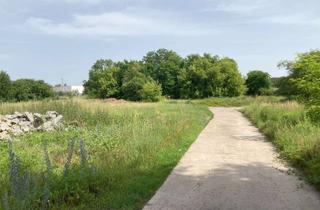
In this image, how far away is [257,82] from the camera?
246 feet

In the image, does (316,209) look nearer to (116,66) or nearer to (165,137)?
(165,137)

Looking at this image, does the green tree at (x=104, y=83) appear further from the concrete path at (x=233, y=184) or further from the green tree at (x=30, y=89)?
the concrete path at (x=233, y=184)

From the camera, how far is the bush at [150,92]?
70.1 meters

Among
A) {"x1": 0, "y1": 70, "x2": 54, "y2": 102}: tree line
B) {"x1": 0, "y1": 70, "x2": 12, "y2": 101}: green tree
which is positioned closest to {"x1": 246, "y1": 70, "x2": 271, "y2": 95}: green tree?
{"x1": 0, "y1": 70, "x2": 54, "y2": 102}: tree line

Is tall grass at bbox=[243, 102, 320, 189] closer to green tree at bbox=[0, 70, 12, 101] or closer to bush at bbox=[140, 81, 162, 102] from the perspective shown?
bush at bbox=[140, 81, 162, 102]

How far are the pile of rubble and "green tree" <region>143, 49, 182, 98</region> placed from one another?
60.7m

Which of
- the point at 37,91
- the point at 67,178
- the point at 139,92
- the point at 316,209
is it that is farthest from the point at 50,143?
the point at 37,91

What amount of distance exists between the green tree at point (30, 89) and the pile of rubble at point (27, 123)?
56.5 metres

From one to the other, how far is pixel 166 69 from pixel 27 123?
6642 centimetres

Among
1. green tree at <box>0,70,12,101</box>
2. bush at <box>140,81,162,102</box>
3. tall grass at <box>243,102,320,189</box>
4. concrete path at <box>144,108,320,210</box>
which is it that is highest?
green tree at <box>0,70,12,101</box>

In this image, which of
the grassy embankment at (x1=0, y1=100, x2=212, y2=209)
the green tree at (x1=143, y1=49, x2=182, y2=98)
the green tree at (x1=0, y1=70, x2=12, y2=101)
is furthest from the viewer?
the green tree at (x1=143, y1=49, x2=182, y2=98)

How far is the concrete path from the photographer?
7.64 meters

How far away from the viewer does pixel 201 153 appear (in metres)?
13.3

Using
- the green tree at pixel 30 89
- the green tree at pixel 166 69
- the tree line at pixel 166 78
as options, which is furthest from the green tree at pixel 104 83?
the green tree at pixel 30 89
